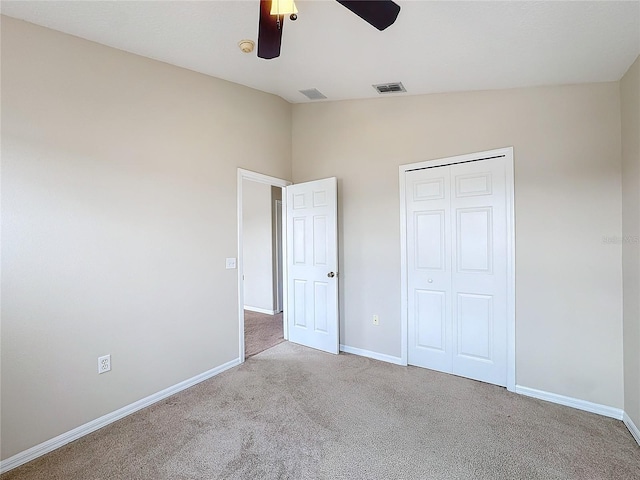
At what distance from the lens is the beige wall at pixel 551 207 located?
2293mm

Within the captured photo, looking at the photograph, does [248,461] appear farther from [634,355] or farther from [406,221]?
[634,355]

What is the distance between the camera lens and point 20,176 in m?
1.88

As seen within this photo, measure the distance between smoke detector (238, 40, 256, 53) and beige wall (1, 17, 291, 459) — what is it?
807 mm

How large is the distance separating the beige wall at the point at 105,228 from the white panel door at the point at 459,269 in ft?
6.29

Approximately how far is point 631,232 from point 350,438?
2.36 metres

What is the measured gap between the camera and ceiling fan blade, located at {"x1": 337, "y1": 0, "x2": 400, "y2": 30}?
1.27 meters

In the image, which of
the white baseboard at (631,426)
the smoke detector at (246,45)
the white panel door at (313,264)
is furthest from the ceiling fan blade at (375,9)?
the white baseboard at (631,426)

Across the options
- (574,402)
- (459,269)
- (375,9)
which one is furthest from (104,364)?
(574,402)

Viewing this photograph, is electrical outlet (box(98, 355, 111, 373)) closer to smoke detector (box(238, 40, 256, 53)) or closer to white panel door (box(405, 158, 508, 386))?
smoke detector (box(238, 40, 256, 53))

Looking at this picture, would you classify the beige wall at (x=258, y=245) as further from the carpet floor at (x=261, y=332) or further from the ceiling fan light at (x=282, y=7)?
the ceiling fan light at (x=282, y=7)

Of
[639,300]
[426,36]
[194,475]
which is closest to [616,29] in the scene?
[426,36]

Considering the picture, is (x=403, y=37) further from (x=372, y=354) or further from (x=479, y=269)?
(x=372, y=354)

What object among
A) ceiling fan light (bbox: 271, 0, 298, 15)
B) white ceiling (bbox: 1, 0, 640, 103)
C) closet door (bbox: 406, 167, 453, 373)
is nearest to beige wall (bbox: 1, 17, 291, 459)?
white ceiling (bbox: 1, 0, 640, 103)

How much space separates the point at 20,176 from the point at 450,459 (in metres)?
3.13
